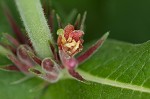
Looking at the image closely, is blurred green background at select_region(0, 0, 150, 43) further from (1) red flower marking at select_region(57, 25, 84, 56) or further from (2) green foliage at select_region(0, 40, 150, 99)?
(1) red flower marking at select_region(57, 25, 84, 56)

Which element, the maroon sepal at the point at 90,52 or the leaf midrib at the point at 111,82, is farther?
the maroon sepal at the point at 90,52

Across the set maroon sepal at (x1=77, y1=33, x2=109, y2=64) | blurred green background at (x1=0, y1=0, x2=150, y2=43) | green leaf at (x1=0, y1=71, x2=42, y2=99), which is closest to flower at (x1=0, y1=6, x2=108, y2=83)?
maroon sepal at (x1=77, y1=33, x2=109, y2=64)

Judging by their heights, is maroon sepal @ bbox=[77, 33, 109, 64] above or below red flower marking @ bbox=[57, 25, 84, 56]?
below

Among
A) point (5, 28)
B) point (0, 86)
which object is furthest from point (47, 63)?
point (5, 28)

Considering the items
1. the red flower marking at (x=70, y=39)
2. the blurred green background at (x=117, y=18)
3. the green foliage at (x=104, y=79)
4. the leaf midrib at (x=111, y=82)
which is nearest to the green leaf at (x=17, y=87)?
the green foliage at (x=104, y=79)

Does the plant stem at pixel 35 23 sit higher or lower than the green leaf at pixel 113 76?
higher

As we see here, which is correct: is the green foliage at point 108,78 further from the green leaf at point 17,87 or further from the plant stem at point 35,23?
the plant stem at point 35,23
